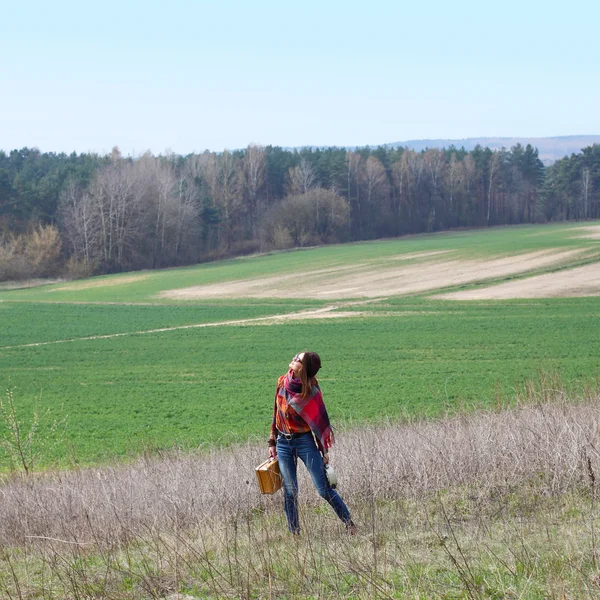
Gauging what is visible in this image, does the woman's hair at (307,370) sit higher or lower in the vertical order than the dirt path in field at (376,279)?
higher

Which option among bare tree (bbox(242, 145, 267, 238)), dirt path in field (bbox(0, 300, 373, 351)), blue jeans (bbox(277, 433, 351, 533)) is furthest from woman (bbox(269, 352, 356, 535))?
bare tree (bbox(242, 145, 267, 238))

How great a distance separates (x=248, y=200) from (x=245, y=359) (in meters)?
74.5

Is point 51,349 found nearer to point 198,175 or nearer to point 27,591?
point 27,591

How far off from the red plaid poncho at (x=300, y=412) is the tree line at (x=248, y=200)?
228ft

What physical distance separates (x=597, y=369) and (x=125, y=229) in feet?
198

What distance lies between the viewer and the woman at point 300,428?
23.1ft

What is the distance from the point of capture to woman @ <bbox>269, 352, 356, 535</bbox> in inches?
277

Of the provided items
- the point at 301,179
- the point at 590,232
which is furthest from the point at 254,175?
the point at 590,232

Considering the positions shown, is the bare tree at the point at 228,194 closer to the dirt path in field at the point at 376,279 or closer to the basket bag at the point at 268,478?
the dirt path in field at the point at 376,279

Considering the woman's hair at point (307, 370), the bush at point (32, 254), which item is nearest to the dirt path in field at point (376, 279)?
the bush at point (32, 254)

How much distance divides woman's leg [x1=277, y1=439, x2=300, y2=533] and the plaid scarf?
0.93 ft

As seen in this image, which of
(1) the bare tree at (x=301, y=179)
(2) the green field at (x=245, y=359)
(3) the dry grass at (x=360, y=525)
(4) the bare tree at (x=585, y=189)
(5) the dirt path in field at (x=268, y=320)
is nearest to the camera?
(3) the dry grass at (x=360, y=525)

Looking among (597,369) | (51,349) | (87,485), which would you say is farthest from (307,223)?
(87,485)

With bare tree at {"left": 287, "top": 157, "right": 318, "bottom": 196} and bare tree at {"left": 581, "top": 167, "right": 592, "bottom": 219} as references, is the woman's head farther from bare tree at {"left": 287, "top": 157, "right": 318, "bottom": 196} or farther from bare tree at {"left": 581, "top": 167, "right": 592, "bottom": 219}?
bare tree at {"left": 581, "top": 167, "right": 592, "bottom": 219}
